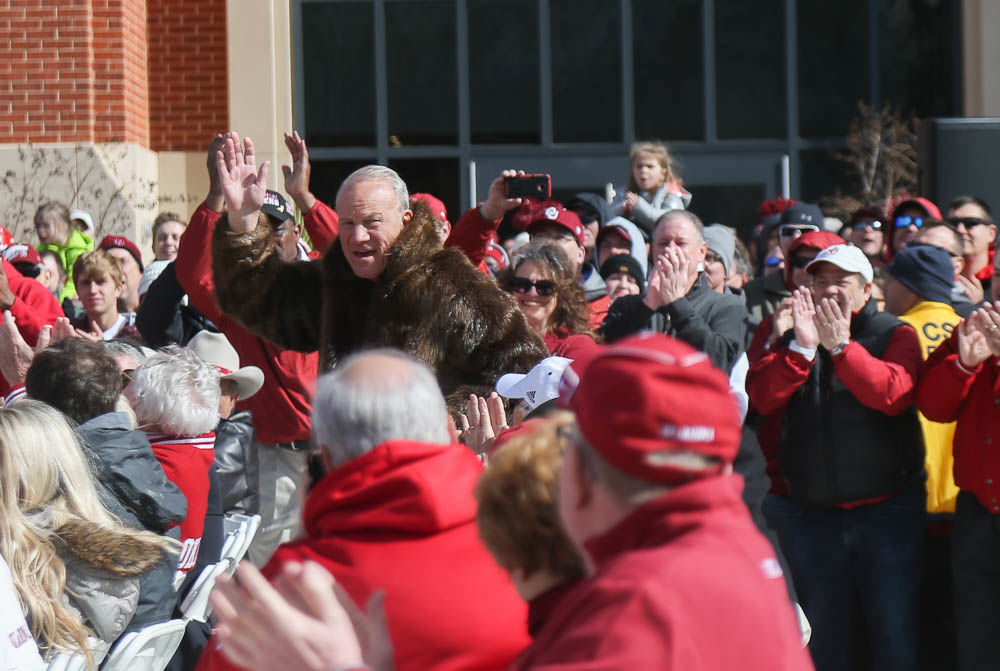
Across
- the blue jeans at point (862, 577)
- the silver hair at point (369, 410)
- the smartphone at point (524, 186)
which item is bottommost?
the blue jeans at point (862, 577)

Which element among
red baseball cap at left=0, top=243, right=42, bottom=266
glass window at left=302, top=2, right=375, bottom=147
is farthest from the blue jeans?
glass window at left=302, top=2, right=375, bottom=147

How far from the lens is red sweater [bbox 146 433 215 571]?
4582 mm

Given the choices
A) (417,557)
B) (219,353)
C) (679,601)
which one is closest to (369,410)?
(417,557)

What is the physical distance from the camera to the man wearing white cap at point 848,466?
16.3 feet

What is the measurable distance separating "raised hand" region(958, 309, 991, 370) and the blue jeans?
0.62 meters

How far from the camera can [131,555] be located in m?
3.80

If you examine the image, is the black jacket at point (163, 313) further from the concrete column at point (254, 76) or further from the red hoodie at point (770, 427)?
the concrete column at point (254, 76)

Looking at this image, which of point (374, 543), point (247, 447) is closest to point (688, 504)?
point (374, 543)

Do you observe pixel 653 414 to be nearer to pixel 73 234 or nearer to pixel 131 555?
pixel 131 555

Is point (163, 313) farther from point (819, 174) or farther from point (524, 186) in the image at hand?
point (819, 174)

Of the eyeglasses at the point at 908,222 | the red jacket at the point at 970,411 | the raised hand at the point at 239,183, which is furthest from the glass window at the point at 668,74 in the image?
the raised hand at the point at 239,183

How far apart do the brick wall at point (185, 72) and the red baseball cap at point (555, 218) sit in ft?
20.3

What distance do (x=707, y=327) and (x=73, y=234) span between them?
6.94 metres

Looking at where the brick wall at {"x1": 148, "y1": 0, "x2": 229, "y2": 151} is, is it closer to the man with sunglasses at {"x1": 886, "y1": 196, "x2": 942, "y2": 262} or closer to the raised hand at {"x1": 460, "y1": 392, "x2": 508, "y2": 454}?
the man with sunglasses at {"x1": 886, "y1": 196, "x2": 942, "y2": 262}
